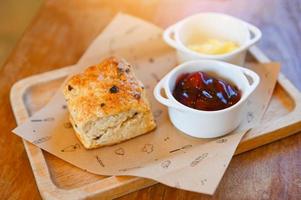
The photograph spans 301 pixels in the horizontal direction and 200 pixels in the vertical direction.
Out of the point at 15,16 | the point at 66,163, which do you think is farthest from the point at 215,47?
the point at 15,16

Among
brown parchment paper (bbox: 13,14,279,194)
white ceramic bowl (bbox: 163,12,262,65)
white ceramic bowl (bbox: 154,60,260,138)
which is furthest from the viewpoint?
white ceramic bowl (bbox: 163,12,262,65)

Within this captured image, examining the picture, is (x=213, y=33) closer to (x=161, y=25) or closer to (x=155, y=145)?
(x=161, y=25)

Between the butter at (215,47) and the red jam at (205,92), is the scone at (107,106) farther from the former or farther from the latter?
the butter at (215,47)

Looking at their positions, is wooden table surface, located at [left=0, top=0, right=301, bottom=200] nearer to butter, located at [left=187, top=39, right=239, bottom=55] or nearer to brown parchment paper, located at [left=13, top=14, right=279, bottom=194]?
brown parchment paper, located at [left=13, top=14, right=279, bottom=194]

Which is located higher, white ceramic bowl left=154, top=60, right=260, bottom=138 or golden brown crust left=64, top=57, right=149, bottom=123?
golden brown crust left=64, top=57, right=149, bottom=123

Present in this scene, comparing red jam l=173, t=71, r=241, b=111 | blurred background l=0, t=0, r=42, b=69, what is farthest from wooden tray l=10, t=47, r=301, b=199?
blurred background l=0, t=0, r=42, b=69

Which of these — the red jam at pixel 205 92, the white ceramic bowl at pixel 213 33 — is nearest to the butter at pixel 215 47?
the white ceramic bowl at pixel 213 33

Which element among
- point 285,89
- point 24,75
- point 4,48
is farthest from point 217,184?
point 4,48

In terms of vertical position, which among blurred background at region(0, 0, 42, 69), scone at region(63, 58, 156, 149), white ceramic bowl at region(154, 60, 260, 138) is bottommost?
blurred background at region(0, 0, 42, 69)

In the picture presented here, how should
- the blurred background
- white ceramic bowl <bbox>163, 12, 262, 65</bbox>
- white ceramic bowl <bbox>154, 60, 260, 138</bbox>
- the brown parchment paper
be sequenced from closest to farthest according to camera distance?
the brown parchment paper, white ceramic bowl <bbox>154, 60, 260, 138</bbox>, white ceramic bowl <bbox>163, 12, 262, 65</bbox>, the blurred background
